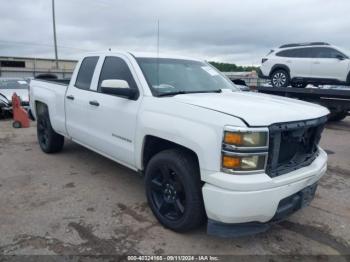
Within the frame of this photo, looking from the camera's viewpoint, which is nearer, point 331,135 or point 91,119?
point 91,119

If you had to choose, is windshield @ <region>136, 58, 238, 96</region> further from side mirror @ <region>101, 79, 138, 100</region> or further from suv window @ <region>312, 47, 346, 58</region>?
suv window @ <region>312, 47, 346, 58</region>

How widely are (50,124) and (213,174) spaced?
410 cm

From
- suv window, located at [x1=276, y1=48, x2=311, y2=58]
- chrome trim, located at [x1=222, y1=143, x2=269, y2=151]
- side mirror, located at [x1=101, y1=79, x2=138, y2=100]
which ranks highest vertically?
suv window, located at [x1=276, y1=48, x2=311, y2=58]

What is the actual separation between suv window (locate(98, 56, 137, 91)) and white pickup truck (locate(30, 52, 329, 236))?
0.05ft

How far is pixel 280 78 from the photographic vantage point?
11391 millimetres

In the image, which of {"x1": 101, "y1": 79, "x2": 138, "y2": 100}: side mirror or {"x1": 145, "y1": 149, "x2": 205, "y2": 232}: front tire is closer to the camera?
{"x1": 145, "y1": 149, "x2": 205, "y2": 232}: front tire

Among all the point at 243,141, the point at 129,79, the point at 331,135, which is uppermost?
the point at 129,79

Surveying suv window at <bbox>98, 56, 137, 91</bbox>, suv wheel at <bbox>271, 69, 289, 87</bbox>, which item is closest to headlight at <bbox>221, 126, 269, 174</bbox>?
suv window at <bbox>98, 56, 137, 91</bbox>

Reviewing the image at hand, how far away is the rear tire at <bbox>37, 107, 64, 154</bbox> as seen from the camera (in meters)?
6.19

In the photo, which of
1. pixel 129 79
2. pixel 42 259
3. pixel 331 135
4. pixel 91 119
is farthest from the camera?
pixel 331 135

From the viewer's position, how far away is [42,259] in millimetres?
2984

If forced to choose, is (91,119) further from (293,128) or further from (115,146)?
(293,128)

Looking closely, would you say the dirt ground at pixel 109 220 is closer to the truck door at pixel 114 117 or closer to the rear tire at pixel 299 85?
the truck door at pixel 114 117

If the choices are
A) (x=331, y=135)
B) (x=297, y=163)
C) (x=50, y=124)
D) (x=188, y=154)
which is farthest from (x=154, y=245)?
(x=331, y=135)
